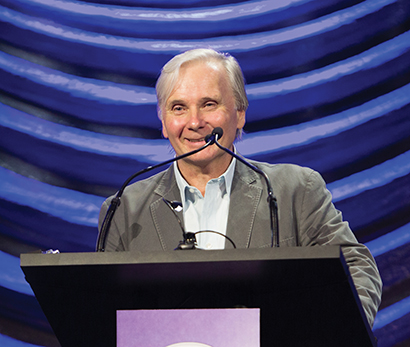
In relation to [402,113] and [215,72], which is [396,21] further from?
[215,72]

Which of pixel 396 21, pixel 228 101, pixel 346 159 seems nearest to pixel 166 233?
pixel 228 101

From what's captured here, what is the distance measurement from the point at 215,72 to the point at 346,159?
0.76 meters

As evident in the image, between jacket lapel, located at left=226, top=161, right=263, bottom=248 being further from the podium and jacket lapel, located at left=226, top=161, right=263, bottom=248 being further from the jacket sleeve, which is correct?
the podium

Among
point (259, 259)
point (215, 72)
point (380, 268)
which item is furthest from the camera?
point (380, 268)

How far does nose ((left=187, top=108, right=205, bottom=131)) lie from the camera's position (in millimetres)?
1764

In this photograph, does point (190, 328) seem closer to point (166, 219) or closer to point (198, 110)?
point (166, 219)

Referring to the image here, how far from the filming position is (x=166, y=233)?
5.27 feet

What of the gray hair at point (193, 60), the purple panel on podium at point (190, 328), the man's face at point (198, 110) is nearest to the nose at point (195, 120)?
the man's face at point (198, 110)

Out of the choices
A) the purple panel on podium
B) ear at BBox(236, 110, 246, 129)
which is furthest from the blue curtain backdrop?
the purple panel on podium

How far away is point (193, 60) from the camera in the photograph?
1827mm

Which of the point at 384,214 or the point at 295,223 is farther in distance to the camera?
the point at 384,214

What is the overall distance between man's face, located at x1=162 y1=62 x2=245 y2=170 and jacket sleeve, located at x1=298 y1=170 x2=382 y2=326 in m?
0.33

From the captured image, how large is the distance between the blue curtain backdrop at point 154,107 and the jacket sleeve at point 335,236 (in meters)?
0.55

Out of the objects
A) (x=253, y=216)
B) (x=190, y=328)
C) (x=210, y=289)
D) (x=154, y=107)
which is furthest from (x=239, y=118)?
(x=190, y=328)
